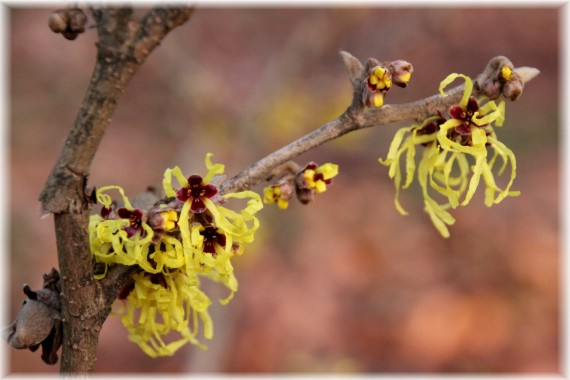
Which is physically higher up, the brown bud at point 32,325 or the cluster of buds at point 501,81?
the cluster of buds at point 501,81

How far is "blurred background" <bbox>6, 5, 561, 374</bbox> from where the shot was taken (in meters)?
4.99

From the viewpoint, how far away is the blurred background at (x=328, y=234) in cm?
499

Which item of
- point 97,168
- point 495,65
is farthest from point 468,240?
point 495,65

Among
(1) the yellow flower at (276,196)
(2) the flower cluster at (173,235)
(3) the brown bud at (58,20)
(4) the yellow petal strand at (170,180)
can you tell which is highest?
(3) the brown bud at (58,20)

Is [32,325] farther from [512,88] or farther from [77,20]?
[512,88]

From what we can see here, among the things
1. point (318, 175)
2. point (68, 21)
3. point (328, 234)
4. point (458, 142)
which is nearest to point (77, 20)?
point (68, 21)

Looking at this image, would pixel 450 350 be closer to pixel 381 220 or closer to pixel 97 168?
pixel 381 220

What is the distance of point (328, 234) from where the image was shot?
6.28m

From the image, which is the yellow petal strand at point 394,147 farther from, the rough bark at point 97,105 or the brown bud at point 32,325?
the brown bud at point 32,325

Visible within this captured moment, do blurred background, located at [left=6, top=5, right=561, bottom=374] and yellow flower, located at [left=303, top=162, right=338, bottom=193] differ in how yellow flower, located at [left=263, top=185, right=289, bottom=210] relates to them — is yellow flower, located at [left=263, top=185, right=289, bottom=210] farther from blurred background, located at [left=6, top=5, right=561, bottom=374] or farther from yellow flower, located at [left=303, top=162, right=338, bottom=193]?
blurred background, located at [left=6, top=5, right=561, bottom=374]

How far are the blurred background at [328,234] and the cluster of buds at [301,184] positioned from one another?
9.48 ft

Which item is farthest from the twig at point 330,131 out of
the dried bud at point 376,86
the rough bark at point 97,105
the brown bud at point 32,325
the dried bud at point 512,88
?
the brown bud at point 32,325

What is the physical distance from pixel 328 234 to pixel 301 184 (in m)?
5.05

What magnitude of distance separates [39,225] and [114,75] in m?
5.64
